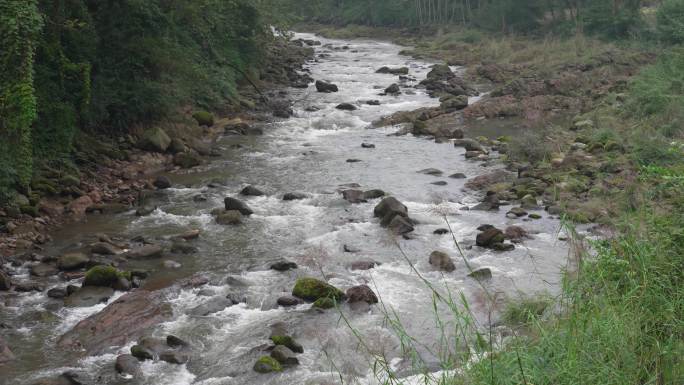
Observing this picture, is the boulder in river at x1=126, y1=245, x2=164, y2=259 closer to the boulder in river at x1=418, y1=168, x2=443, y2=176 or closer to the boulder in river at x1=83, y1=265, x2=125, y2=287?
the boulder in river at x1=83, y1=265, x2=125, y2=287

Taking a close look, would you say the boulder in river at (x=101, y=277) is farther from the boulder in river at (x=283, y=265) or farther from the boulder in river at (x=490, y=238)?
the boulder in river at (x=490, y=238)

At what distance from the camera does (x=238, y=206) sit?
50.3 ft

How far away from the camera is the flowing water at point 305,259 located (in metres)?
9.11

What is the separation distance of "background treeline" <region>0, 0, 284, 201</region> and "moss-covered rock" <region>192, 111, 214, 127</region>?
58cm

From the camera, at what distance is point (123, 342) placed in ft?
31.7

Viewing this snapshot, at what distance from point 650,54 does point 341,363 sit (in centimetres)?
3324

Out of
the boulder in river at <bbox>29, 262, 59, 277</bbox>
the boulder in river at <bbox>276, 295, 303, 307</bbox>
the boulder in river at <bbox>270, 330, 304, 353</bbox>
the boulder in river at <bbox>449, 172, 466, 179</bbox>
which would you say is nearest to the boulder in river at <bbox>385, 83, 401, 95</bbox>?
the boulder in river at <bbox>449, 172, 466, 179</bbox>

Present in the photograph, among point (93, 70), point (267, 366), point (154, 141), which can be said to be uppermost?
point (93, 70)

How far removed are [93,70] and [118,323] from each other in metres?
10.4

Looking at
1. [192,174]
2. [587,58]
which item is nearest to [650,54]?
[587,58]

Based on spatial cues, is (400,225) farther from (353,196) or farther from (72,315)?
(72,315)

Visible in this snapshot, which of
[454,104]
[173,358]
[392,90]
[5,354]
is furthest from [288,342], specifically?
[392,90]

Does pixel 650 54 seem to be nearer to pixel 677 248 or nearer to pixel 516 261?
pixel 516 261

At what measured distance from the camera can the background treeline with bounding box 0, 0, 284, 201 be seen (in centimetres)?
1311
